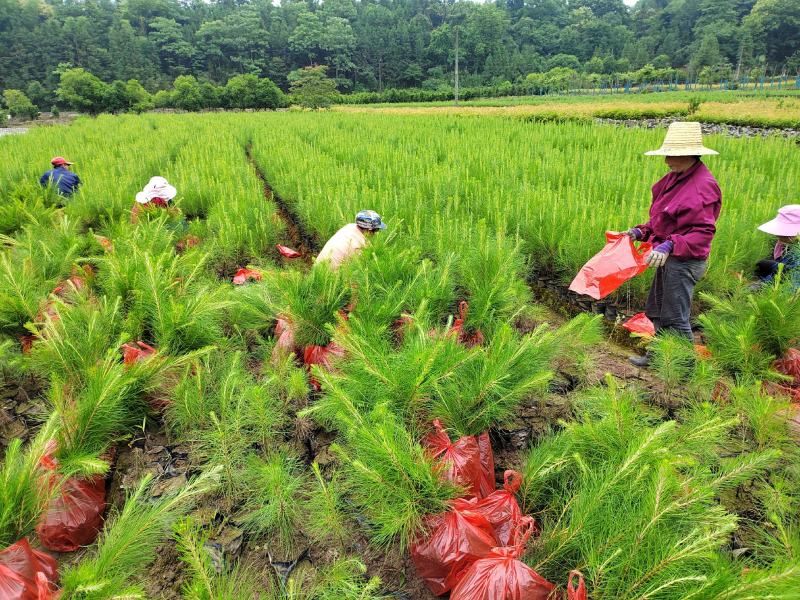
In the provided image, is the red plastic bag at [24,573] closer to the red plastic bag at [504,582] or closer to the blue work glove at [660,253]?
the red plastic bag at [504,582]

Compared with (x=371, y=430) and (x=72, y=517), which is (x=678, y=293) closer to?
(x=371, y=430)

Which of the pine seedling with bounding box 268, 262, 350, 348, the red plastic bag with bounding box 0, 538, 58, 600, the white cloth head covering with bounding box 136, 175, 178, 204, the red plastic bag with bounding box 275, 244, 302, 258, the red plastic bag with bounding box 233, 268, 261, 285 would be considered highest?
the white cloth head covering with bounding box 136, 175, 178, 204

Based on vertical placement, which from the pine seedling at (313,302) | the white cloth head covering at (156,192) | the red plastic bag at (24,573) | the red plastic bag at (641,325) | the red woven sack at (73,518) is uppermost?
the white cloth head covering at (156,192)

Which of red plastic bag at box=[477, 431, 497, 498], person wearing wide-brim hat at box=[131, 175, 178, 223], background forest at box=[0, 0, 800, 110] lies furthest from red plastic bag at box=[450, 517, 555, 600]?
background forest at box=[0, 0, 800, 110]

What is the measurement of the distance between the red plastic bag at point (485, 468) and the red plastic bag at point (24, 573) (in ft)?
4.22

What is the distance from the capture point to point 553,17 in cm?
8056

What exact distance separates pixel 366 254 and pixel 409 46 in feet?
236

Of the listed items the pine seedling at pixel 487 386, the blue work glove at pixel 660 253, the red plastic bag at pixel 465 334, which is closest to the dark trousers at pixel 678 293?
the blue work glove at pixel 660 253

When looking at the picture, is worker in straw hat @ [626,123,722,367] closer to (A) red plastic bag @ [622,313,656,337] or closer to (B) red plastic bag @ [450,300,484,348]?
(A) red plastic bag @ [622,313,656,337]

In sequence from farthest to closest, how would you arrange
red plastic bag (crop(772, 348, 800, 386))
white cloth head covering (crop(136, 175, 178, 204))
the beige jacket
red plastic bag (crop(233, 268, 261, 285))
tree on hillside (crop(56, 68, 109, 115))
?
tree on hillside (crop(56, 68, 109, 115)) < white cloth head covering (crop(136, 175, 178, 204)) < red plastic bag (crop(233, 268, 261, 285)) < the beige jacket < red plastic bag (crop(772, 348, 800, 386))

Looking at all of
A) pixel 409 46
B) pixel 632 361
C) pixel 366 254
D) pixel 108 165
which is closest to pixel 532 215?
pixel 632 361

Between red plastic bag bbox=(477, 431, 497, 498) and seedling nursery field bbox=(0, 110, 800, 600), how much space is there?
12mm

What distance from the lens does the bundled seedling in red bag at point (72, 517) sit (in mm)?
1634

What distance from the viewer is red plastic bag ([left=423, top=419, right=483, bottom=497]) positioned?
1.59 meters
